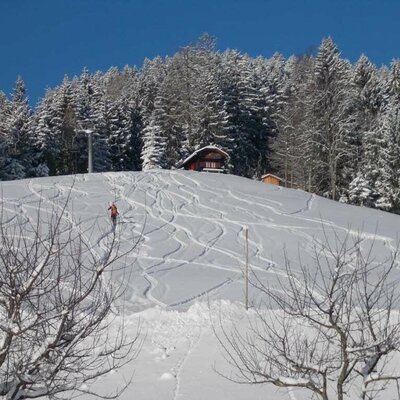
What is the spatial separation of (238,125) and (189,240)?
39358mm

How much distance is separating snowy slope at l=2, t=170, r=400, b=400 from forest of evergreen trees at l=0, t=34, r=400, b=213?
8.23 meters

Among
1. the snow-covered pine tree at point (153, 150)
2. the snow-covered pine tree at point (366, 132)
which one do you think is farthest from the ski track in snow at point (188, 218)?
the snow-covered pine tree at point (153, 150)

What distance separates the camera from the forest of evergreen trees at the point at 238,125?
44.9m

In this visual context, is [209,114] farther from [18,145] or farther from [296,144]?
[18,145]

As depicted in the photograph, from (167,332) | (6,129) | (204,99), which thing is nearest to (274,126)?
(204,99)

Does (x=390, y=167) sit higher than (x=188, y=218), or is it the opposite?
(x=390, y=167)

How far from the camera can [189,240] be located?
27500mm

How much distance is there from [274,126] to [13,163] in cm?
3029

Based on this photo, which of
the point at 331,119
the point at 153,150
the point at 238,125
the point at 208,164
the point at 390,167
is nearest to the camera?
the point at 390,167

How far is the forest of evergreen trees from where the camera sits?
4494cm

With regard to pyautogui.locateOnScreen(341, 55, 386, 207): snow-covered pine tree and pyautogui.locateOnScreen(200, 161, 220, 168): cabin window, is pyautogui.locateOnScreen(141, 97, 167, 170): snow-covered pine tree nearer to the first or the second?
pyautogui.locateOnScreen(200, 161, 220, 168): cabin window

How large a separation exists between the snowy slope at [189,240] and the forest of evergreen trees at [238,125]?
8231mm

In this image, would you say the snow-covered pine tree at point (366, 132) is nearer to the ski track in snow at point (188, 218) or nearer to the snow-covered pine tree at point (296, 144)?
the snow-covered pine tree at point (296, 144)

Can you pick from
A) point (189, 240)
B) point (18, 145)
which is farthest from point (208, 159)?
point (189, 240)
